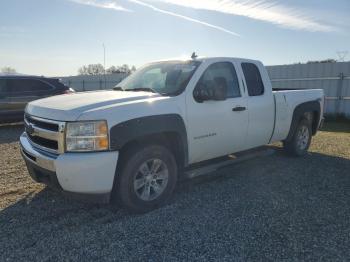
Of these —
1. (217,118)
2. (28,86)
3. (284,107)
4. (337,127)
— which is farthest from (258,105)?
(337,127)

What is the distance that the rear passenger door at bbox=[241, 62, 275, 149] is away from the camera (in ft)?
18.3

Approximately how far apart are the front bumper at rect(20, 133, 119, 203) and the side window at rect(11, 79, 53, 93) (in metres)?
7.94

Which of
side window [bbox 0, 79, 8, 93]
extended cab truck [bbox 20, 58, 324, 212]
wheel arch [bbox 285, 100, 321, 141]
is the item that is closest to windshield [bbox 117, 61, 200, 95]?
extended cab truck [bbox 20, 58, 324, 212]

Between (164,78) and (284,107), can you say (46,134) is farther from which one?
(284,107)

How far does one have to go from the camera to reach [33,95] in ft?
36.2

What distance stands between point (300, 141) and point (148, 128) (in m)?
4.45

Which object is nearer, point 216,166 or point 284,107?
point 216,166

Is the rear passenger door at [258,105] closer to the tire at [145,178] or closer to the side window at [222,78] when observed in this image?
the side window at [222,78]

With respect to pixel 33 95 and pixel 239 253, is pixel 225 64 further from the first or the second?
pixel 33 95

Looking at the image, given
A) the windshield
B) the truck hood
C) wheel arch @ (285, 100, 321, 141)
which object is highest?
the windshield

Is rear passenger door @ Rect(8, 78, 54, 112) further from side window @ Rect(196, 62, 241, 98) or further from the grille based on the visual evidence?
→ side window @ Rect(196, 62, 241, 98)

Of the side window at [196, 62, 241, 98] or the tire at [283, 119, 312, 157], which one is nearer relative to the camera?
the side window at [196, 62, 241, 98]

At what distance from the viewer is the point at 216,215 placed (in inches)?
163

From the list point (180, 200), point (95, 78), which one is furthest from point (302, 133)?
point (95, 78)
